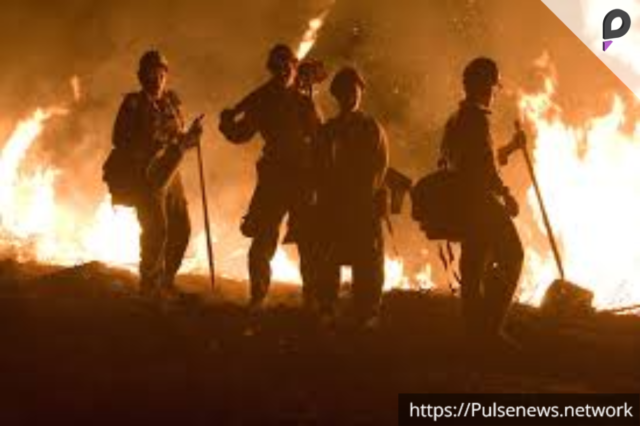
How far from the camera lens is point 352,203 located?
32.5 ft

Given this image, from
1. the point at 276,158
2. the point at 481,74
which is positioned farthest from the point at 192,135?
the point at 481,74

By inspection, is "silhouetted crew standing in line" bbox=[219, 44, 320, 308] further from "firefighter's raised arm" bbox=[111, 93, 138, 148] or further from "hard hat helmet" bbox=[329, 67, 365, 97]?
"firefighter's raised arm" bbox=[111, 93, 138, 148]

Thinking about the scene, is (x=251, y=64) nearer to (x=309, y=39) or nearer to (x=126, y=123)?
(x=309, y=39)

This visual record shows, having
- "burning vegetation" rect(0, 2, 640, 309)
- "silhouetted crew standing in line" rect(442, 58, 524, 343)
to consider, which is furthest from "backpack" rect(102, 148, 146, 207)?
"burning vegetation" rect(0, 2, 640, 309)

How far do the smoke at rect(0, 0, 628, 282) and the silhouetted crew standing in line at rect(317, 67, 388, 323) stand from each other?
10420 mm

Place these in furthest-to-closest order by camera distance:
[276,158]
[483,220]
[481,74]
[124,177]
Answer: [124,177] < [276,158] < [481,74] < [483,220]

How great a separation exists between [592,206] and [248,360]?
10.3 m

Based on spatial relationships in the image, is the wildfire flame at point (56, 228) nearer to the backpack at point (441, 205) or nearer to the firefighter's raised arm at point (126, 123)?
the firefighter's raised arm at point (126, 123)

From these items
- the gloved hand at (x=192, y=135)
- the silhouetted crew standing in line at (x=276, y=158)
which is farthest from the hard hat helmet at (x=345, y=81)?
the gloved hand at (x=192, y=135)

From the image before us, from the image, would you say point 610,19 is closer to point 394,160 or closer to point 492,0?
point 492,0

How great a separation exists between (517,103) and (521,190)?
5.33 ft

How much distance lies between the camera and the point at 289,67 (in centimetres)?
1016

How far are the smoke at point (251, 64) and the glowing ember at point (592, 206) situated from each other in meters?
2.05

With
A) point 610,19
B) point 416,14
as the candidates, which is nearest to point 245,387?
point 610,19
